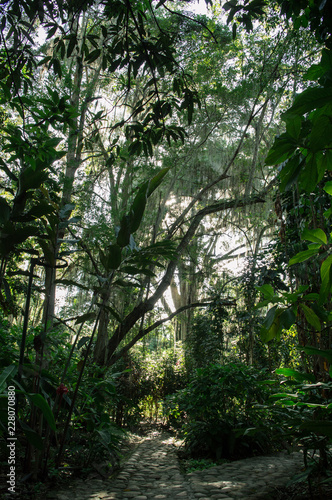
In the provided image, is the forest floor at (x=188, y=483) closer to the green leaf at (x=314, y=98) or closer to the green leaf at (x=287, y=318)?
the green leaf at (x=287, y=318)

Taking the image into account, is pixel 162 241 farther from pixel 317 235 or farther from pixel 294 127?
pixel 294 127

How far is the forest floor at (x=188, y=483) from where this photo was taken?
1817 millimetres

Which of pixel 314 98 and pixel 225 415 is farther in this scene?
pixel 225 415

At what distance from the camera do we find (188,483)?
2.37 meters

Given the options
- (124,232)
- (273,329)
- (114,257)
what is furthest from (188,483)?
(124,232)

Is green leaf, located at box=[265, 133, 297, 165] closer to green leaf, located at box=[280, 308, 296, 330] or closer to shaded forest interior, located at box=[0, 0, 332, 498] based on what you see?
shaded forest interior, located at box=[0, 0, 332, 498]

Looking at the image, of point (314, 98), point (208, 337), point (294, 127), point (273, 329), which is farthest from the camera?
point (208, 337)

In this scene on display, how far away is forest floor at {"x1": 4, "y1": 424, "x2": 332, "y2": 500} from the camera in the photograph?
1817 millimetres

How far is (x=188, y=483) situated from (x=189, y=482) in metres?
0.03

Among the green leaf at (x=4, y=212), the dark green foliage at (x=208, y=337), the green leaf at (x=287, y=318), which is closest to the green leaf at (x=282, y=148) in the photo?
the green leaf at (x=287, y=318)

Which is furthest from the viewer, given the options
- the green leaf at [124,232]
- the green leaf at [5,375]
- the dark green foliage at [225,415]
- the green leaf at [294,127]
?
the dark green foliage at [225,415]

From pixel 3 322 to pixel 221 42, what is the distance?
5639 mm

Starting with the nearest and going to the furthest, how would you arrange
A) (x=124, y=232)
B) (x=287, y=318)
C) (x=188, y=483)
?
(x=287, y=318), (x=124, y=232), (x=188, y=483)

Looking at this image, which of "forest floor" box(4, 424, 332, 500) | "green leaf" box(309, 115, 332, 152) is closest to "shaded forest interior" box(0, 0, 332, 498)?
"green leaf" box(309, 115, 332, 152)
